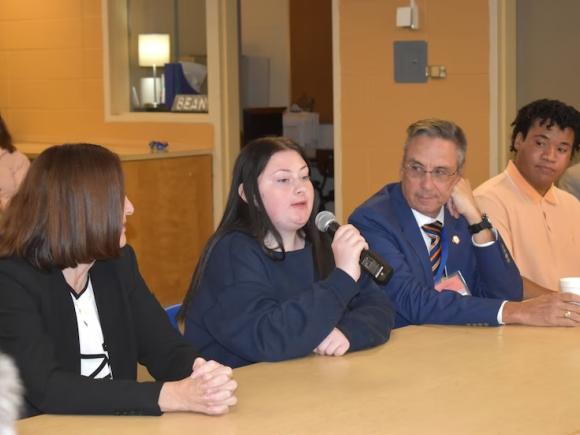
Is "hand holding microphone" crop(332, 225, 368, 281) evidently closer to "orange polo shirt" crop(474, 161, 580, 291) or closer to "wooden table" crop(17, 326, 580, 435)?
"wooden table" crop(17, 326, 580, 435)

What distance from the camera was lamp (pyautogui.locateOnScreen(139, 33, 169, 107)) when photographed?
22.8 feet

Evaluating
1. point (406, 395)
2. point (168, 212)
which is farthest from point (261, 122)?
point (406, 395)

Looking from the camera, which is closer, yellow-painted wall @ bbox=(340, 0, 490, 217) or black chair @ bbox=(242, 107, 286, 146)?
yellow-painted wall @ bbox=(340, 0, 490, 217)

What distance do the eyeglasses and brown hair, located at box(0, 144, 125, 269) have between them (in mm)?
1226

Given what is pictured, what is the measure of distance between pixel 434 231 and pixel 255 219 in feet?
2.50

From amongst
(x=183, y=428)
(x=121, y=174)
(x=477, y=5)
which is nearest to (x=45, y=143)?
(x=477, y=5)

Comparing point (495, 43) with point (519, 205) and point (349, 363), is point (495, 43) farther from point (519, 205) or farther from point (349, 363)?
point (349, 363)

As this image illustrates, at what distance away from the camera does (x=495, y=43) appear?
532 cm

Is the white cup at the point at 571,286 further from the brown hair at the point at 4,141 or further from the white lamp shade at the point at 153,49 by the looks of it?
the white lamp shade at the point at 153,49

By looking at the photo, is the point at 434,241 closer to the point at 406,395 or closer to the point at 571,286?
the point at 571,286

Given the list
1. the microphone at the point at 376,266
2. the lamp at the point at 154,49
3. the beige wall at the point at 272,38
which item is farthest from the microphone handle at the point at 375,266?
the beige wall at the point at 272,38

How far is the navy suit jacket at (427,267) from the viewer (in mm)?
2840

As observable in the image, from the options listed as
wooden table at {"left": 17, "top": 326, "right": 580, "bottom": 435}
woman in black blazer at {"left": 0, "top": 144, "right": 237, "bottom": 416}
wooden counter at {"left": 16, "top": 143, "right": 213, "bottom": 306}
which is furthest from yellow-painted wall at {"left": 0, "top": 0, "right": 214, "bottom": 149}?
wooden table at {"left": 17, "top": 326, "right": 580, "bottom": 435}

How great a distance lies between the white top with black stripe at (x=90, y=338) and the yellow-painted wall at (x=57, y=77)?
4.38 meters
